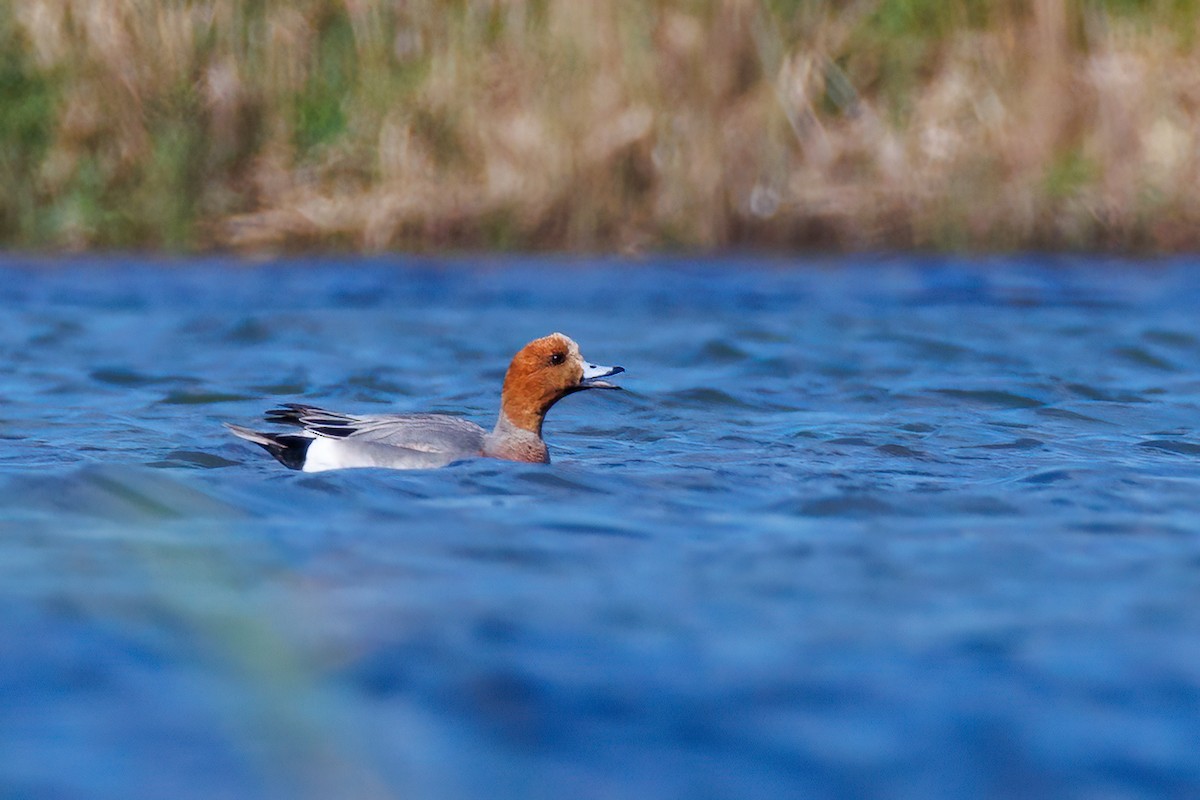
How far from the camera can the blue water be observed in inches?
115

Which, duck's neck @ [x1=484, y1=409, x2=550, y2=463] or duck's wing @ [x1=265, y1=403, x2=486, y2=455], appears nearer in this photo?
duck's wing @ [x1=265, y1=403, x2=486, y2=455]

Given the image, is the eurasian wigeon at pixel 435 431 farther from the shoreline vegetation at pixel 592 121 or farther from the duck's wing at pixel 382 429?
the shoreline vegetation at pixel 592 121

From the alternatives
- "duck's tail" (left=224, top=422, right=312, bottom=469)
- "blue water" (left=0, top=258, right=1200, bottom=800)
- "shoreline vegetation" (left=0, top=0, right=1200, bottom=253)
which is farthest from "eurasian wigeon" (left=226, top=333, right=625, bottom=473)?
"shoreline vegetation" (left=0, top=0, right=1200, bottom=253)

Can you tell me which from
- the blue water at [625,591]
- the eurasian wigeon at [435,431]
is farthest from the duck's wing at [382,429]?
the blue water at [625,591]

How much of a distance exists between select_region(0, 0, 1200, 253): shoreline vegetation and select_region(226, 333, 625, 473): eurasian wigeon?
5.26 meters

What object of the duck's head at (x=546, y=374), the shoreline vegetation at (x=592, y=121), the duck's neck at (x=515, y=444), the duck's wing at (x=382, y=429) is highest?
the shoreline vegetation at (x=592, y=121)

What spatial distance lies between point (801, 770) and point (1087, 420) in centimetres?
424

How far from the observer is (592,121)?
11.1 m

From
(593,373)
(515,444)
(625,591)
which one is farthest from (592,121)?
(625,591)

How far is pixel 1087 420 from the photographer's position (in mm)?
6801

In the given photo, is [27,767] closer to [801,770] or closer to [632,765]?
[632,765]

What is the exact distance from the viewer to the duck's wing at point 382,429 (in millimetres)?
5562

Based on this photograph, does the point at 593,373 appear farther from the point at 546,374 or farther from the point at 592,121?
the point at 592,121

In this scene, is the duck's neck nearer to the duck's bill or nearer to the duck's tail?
the duck's bill
